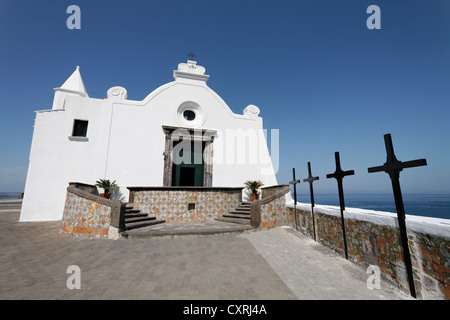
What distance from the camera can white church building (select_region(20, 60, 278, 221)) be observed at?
9961 mm

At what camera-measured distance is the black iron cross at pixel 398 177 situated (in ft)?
9.48

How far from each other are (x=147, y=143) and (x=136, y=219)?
16.5 feet

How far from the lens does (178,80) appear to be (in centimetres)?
1277

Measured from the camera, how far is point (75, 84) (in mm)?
15938

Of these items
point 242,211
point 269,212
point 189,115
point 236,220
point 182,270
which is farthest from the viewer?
point 189,115

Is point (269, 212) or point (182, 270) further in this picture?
point (269, 212)

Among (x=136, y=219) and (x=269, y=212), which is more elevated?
(x=269, y=212)

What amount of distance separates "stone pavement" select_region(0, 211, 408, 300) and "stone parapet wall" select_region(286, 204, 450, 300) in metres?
0.30

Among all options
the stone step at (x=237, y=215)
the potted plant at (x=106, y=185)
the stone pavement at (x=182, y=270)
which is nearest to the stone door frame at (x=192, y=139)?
the potted plant at (x=106, y=185)

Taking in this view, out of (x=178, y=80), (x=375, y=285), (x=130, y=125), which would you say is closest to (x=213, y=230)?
(x=375, y=285)

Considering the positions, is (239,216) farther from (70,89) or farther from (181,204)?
(70,89)

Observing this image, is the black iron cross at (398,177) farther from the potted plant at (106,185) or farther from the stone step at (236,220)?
the potted plant at (106,185)

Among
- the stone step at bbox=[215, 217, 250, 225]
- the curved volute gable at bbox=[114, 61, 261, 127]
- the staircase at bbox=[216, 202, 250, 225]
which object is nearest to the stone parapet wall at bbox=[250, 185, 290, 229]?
the stone step at bbox=[215, 217, 250, 225]

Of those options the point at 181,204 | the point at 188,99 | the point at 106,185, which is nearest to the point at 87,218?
the point at 106,185
